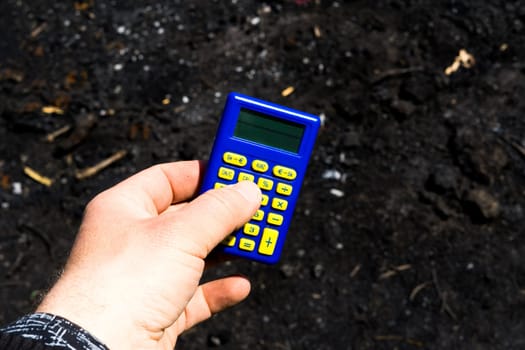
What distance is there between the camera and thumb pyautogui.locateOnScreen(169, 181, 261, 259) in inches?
56.0

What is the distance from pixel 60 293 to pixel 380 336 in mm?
1550

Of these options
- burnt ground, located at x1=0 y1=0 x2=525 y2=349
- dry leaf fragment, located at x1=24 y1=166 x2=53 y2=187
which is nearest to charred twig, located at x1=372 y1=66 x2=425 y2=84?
burnt ground, located at x1=0 y1=0 x2=525 y2=349

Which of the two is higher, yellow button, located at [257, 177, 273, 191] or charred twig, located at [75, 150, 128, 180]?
yellow button, located at [257, 177, 273, 191]

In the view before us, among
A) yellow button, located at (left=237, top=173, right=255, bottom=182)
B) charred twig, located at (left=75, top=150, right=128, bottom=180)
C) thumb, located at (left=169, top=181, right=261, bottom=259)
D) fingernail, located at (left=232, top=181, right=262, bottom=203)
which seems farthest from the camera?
charred twig, located at (left=75, top=150, right=128, bottom=180)

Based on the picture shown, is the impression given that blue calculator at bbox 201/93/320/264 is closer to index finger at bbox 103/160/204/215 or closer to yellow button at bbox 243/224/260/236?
yellow button at bbox 243/224/260/236

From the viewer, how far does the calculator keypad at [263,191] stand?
5.53ft

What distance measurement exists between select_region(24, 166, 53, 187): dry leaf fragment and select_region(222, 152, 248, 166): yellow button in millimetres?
1438

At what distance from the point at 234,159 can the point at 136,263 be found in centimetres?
48

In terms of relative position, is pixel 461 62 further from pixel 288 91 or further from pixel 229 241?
pixel 229 241

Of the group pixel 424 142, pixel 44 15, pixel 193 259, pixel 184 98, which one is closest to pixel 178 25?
pixel 184 98

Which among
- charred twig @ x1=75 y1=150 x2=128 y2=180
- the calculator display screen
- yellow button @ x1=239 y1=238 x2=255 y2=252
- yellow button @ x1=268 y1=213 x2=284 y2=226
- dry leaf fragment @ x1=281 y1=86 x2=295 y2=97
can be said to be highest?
the calculator display screen

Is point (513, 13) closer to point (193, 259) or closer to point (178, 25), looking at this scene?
point (178, 25)

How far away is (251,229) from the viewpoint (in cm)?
168

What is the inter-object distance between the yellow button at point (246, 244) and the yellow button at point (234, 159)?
9.6 inches
